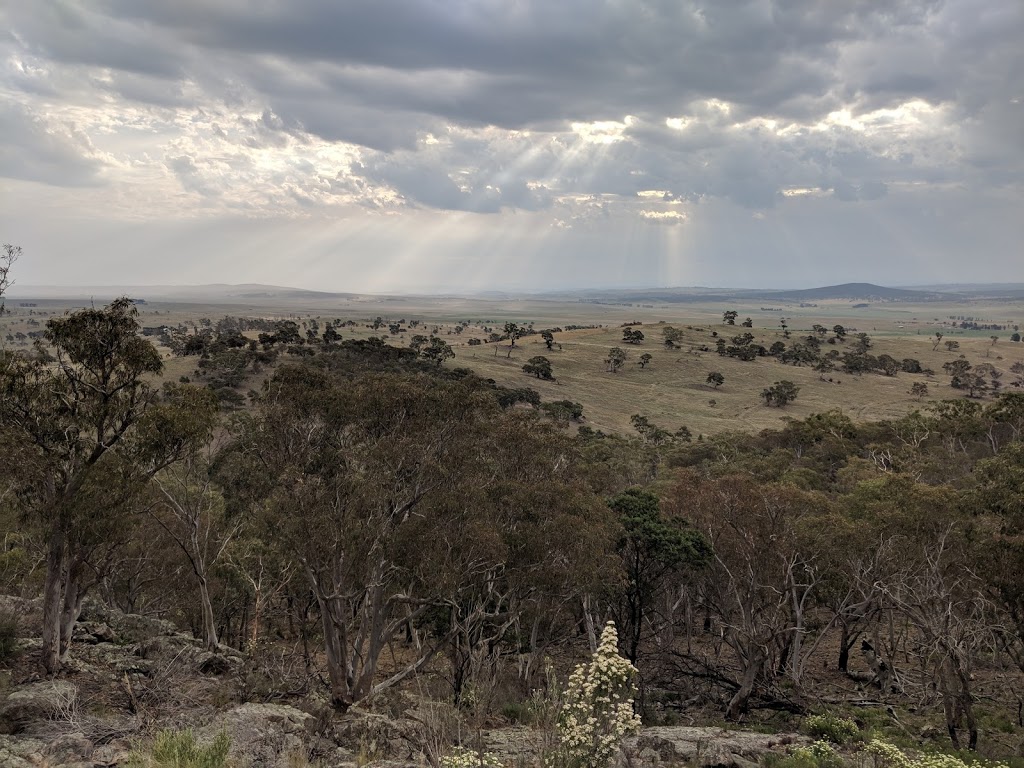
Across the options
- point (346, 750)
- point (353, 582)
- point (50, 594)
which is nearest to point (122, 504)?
point (50, 594)

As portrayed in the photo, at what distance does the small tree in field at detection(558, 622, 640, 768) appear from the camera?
10414mm

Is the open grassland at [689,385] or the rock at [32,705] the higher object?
the rock at [32,705]

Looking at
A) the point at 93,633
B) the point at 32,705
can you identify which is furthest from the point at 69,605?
the point at 32,705

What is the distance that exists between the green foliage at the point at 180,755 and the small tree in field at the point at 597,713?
600 cm

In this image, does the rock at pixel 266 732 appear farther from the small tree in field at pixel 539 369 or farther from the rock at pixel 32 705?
the small tree in field at pixel 539 369

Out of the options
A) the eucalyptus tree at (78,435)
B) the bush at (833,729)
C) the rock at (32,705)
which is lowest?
the bush at (833,729)

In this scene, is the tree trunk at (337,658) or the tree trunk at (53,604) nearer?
the tree trunk at (53,604)

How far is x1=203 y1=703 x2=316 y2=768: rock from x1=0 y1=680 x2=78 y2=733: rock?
3672mm

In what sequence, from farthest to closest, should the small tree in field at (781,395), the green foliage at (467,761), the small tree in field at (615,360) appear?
the small tree in field at (615,360) < the small tree in field at (781,395) < the green foliage at (467,761)

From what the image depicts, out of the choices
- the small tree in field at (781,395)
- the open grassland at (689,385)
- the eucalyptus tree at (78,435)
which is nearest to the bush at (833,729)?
the eucalyptus tree at (78,435)

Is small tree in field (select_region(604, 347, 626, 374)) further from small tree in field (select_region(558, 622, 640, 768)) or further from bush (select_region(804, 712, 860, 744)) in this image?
small tree in field (select_region(558, 622, 640, 768))

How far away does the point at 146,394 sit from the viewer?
1931cm

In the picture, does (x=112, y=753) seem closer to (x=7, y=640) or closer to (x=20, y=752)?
(x=20, y=752)

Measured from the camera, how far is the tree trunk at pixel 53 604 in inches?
672
